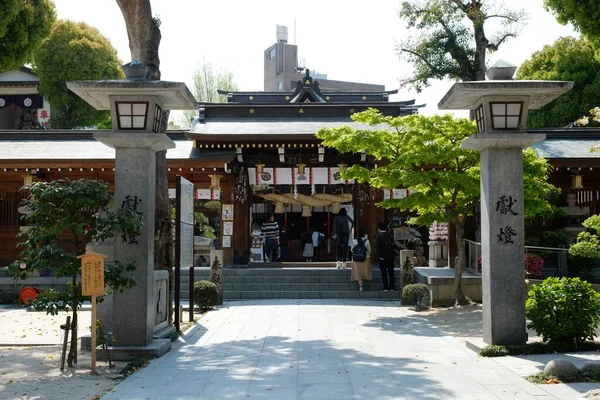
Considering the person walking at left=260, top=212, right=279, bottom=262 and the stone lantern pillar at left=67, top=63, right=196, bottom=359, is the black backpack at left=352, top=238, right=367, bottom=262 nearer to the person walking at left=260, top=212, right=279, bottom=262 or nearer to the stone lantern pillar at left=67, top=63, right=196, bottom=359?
the person walking at left=260, top=212, right=279, bottom=262

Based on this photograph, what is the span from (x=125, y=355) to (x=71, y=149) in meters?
15.2

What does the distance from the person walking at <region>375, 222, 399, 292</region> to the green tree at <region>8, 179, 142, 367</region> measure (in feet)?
31.4

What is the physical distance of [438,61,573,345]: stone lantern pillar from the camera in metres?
9.40

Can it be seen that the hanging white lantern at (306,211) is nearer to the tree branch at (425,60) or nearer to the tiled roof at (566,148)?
the tree branch at (425,60)

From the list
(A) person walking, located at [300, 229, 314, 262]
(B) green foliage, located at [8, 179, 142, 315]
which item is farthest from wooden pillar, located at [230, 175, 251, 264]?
(B) green foliage, located at [8, 179, 142, 315]

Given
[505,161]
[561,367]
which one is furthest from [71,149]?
[561,367]

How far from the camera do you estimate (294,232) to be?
26141mm

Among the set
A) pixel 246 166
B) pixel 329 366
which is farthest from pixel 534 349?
pixel 246 166

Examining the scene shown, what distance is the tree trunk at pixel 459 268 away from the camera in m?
14.9

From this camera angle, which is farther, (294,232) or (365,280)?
(294,232)

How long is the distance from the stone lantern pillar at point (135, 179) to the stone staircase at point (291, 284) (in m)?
8.17

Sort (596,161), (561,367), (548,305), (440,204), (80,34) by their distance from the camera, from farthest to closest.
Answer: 1. (80,34)
2. (596,161)
3. (440,204)
4. (548,305)
5. (561,367)

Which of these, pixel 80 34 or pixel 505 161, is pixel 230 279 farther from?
pixel 80 34

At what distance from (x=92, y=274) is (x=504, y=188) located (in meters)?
5.93
